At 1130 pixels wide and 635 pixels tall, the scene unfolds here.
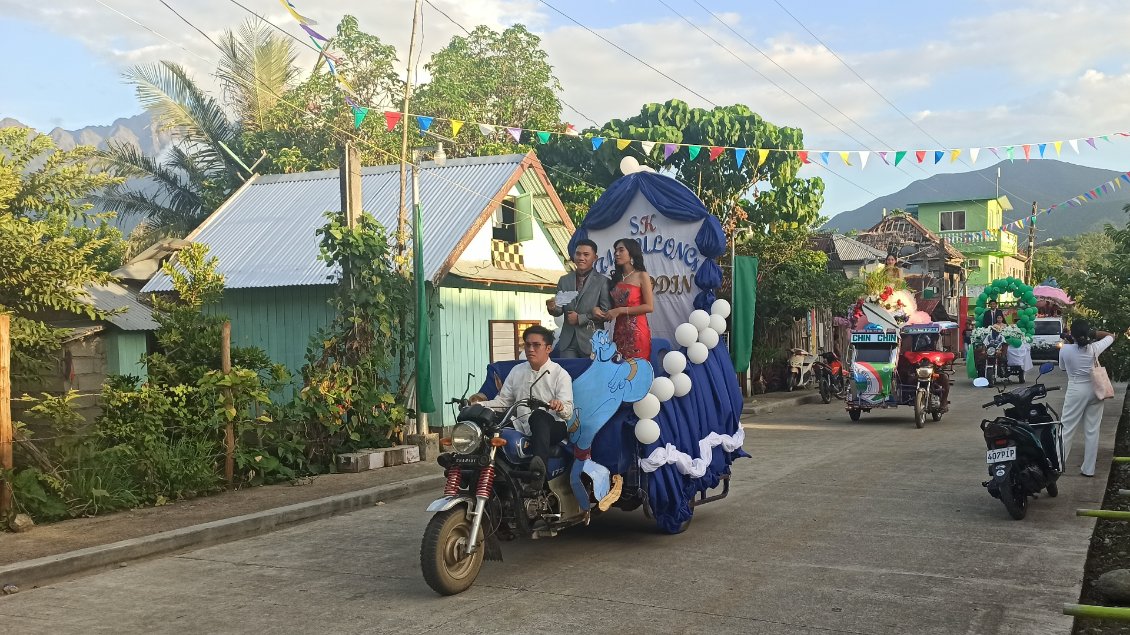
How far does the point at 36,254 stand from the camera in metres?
8.85

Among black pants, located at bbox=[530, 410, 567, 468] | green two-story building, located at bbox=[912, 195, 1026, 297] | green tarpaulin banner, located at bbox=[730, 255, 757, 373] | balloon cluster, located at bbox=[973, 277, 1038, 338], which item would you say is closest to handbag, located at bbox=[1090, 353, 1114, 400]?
green tarpaulin banner, located at bbox=[730, 255, 757, 373]

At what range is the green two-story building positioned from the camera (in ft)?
193

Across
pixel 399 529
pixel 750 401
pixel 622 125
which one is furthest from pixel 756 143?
pixel 399 529

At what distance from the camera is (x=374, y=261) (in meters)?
12.7

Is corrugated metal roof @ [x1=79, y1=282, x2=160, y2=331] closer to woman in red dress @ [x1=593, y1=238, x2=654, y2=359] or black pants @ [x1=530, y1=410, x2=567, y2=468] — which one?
woman in red dress @ [x1=593, y1=238, x2=654, y2=359]

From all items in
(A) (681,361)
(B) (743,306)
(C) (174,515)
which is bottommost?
(C) (174,515)

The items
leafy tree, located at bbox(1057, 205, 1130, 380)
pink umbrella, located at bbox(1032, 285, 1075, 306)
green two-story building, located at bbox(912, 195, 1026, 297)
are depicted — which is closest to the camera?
leafy tree, located at bbox(1057, 205, 1130, 380)

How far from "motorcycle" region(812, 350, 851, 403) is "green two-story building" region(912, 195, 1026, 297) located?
38277 mm

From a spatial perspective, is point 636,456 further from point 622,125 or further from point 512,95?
point 512,95

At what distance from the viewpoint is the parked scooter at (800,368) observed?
25.0 meters

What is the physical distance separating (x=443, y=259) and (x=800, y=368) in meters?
13.0

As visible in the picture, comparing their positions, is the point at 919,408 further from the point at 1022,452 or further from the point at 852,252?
the point at 852,252

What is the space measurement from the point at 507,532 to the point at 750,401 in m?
16.1

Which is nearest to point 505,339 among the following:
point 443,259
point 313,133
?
point 443,259
